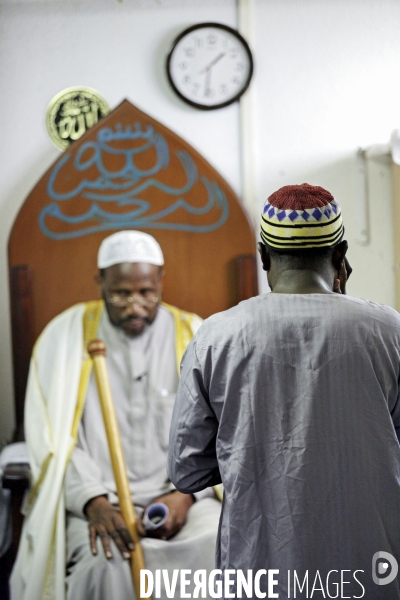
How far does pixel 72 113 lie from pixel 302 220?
193 cm

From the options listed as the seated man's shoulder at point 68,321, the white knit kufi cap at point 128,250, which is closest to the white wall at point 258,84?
the seated man's shoulder at point 68,321

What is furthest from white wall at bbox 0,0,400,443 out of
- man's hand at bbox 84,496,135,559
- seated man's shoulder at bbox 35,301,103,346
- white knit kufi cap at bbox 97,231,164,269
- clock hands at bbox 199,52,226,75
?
man's hand at bbox 84,496,135,559

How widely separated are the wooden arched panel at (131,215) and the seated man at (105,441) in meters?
0.08

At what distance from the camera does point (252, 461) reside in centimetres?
119

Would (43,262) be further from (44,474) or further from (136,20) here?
(136,20)

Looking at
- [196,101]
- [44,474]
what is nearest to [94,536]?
[44,474]

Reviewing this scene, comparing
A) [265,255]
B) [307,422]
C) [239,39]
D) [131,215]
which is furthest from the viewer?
[239,39]

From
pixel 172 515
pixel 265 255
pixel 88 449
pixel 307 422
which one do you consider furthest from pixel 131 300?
pixel 307 422

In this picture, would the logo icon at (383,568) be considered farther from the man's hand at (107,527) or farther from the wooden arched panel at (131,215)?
the wooden arched panel at (131,215)

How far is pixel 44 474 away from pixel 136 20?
6.27ft

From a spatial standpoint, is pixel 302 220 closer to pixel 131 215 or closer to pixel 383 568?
pixel 383 568

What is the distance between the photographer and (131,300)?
8.49ft

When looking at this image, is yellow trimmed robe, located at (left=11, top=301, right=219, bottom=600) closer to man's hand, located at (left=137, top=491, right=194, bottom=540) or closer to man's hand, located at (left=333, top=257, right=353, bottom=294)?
man's hand, located at (left=137, top=491, right=194, bottom=540)

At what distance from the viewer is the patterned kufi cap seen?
3.92ft
